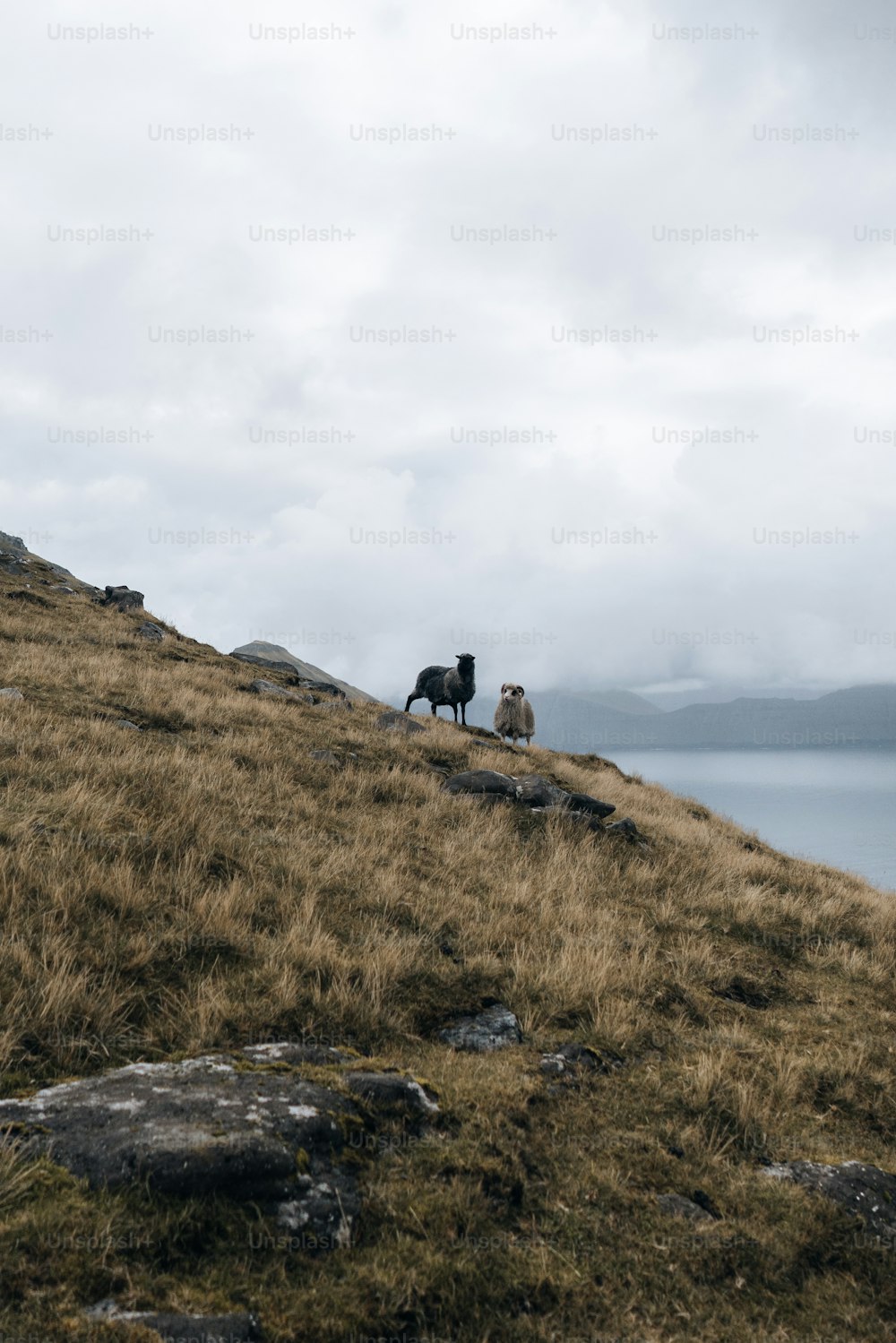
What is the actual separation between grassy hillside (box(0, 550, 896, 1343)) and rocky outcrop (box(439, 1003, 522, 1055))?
120 millimetres

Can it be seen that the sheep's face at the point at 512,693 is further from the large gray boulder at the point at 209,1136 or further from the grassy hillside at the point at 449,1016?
the large gray boulder at the point at 209,1136

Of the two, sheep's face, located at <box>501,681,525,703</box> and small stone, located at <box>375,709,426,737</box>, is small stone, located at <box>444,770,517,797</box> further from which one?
sheep's face, located at <box>501,681,525,703</box>

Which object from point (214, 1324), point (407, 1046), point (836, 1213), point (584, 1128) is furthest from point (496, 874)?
point (214, 1324)

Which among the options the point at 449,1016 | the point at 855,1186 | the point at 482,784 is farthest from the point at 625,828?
the point at 855,1186

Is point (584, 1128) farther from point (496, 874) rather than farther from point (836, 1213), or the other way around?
point (496, 874)

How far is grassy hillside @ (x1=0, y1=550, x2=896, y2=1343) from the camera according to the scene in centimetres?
299

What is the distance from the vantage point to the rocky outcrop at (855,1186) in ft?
12.7

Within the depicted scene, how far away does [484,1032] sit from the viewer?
5402 mm

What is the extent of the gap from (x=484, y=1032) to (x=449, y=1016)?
1.10 feet

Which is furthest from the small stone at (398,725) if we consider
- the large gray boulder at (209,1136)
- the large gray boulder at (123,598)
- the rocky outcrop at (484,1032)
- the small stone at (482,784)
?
the large gray boulder at (123,598)

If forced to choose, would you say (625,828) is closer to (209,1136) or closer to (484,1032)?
(484,1032)

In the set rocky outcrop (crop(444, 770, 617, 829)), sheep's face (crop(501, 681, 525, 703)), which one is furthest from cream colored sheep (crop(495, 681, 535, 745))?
rocky outcrop (crop(444, 770, 617, 829))

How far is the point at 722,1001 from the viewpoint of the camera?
22.4 ft

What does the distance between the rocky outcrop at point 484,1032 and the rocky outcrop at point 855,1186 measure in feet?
6.01
